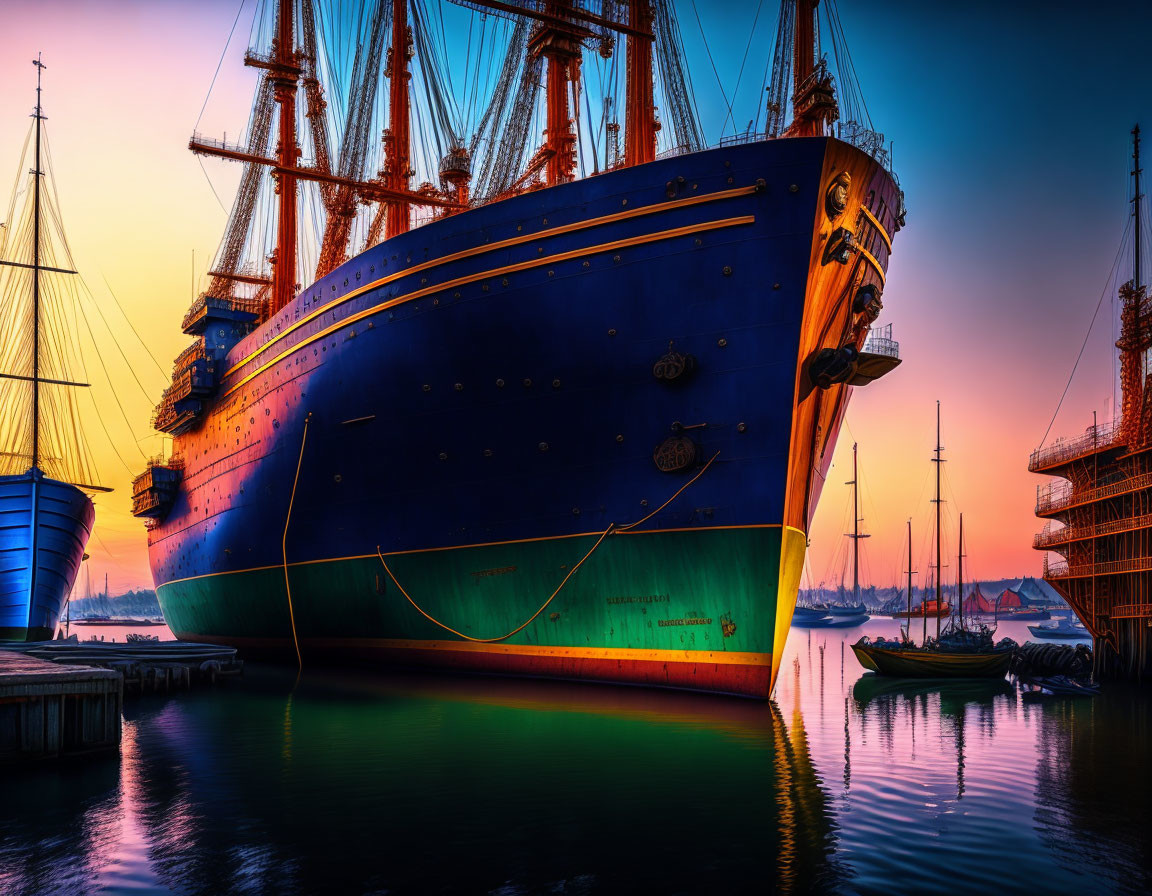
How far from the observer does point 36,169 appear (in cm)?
3922

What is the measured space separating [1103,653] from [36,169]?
1809 inches

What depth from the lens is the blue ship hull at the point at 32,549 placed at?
34.1 meters

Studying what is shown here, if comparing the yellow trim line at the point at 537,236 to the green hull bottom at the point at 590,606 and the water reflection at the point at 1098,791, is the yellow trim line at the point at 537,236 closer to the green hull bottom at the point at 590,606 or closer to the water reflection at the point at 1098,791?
the green hull bottom at the point at 590,606

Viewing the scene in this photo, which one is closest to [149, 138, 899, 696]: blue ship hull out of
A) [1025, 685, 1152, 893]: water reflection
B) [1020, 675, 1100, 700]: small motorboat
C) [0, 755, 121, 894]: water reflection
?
[1025, 685, 1152, 893]: water reflection

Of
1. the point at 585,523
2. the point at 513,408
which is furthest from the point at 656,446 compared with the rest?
the point at 513,408

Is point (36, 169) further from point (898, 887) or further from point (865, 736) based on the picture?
point (898, 887)

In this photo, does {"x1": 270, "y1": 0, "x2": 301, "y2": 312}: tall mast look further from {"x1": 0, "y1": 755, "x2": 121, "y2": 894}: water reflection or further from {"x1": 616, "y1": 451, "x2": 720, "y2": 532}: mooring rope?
{"x1": 0, "y1": 755, "x2": 121, "y2": 894}: water reflection

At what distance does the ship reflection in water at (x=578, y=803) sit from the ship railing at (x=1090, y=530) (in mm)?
10043

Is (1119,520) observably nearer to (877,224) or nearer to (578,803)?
(877,224)

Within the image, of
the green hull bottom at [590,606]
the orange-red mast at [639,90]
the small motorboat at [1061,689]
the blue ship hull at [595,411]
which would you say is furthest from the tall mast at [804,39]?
the small motorboat at [1061,689]

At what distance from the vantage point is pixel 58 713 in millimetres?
13992

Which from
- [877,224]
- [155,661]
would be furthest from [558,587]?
[155,661]

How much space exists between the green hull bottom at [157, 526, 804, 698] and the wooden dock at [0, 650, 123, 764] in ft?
28.7

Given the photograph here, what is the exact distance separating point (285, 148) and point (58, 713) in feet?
102
